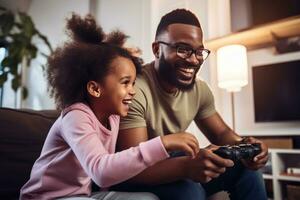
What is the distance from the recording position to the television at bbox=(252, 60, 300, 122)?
1.52 meters

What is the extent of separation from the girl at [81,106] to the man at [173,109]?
4 centimetres

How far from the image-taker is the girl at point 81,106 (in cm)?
58

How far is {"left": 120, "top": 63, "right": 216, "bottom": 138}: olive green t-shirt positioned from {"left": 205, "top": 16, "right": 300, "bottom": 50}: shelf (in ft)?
1.88

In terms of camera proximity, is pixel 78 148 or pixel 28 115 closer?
pixel 78 148

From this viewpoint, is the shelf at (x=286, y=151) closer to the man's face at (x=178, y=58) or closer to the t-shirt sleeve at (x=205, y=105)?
the t-shirt sleeve at (x=205, y=105)

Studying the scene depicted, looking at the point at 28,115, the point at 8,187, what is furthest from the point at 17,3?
the point at 8,187

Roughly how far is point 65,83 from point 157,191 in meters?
0.30

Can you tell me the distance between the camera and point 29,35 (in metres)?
2.08

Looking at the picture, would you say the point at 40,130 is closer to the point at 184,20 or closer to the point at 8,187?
the point at 8,187

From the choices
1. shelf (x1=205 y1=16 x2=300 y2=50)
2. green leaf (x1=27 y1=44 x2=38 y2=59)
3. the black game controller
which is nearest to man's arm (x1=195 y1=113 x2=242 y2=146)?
the black game controller

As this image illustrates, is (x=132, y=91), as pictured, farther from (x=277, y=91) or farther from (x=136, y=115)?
(x=277, y=91)

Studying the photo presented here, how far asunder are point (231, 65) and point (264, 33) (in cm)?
35

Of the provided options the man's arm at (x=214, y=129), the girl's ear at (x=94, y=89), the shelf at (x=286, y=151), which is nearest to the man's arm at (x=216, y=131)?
the man's arm at (x=214, y=129)

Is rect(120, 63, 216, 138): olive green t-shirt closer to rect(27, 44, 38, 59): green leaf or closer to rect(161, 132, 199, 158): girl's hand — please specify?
rect(161, 132, 199, 158): girl's hand
